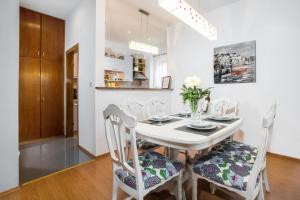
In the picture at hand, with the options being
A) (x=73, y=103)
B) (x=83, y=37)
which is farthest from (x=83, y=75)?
(x=73, y=103)

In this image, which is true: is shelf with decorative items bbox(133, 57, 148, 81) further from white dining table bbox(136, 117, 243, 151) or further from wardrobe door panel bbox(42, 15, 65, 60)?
white dining table bbox(136, 117, 243, 151)

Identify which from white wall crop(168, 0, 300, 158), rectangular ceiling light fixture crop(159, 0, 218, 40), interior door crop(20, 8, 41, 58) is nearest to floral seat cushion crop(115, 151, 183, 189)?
rectangular ceiling light fixture crop(159, 0, 218, 40)

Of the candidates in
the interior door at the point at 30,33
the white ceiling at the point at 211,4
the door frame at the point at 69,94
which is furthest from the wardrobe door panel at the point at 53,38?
the white ceiling at the point at 211,4

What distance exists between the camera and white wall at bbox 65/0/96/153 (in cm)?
257

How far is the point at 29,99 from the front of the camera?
3436 millimetres

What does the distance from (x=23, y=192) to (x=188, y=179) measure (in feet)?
5.75

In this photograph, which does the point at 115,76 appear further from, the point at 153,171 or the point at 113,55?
the point at 153,171

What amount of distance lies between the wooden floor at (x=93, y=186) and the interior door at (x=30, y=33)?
2.75 metres

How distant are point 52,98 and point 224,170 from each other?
3837 millimetres

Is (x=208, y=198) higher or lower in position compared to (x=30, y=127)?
lower

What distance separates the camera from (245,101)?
2.82m

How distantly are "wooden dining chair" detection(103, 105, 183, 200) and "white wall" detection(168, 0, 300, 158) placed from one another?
2105 mm

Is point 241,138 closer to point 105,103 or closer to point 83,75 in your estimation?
point 105,103

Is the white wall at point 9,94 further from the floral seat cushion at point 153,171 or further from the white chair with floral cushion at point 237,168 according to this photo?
the white chair with floral cushion at point 237,168
